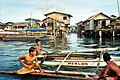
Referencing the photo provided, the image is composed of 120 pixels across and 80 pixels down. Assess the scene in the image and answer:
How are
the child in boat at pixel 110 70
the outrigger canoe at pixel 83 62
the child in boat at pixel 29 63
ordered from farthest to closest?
the outrigger canoe at pixel 83 62 → the child in boat at pixel 29 63 → the child in boat at pixel 110 70

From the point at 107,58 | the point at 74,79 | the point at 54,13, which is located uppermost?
the point at 54,13

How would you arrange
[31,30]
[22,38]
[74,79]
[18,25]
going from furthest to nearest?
1. [18,25]
2. [31,30]
3. [22,38]
4. [74,79]

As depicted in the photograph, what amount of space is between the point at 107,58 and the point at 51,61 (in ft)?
28.4

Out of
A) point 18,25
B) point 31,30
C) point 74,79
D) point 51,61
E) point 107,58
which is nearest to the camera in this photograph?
point 107,58

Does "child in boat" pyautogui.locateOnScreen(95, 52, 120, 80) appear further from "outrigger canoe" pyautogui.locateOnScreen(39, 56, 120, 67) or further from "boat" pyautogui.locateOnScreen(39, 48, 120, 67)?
"outrigger canoe" pyautogui.locateOnScreen(39, 56, 120, 67)

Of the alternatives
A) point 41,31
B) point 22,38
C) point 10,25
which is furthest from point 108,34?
point 10,25

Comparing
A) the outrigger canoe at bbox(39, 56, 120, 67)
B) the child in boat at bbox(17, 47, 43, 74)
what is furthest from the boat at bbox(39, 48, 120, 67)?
the child in boat at bbox(17, 47, 43, 74)

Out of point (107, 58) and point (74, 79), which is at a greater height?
point (107, 58)

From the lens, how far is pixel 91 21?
71625 millimetres

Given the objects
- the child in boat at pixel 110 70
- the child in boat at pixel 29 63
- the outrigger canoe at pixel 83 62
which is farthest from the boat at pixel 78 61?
the child in boat at pixel 110 70

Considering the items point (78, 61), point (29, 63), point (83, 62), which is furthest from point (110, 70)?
point (78, 61)

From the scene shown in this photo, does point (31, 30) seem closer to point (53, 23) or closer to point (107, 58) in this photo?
point (53, 23)

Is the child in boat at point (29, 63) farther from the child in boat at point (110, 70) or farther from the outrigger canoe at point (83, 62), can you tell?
the child in boat at point (110, 70)

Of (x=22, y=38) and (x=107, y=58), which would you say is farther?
(x=22, y=38)
